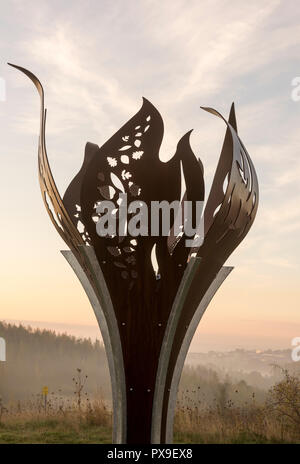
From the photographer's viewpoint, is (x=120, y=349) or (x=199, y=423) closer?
(x=120, y=349)

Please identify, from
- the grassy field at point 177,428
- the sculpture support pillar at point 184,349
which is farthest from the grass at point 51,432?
the sculpture support pillar at point 184,349

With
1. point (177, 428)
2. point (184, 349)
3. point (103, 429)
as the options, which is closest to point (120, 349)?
point (184, 349)

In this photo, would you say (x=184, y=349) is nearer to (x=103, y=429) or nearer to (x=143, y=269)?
(x=143, y=269)

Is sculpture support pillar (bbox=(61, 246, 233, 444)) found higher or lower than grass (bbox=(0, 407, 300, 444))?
higher

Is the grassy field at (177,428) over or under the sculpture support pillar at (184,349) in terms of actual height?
under

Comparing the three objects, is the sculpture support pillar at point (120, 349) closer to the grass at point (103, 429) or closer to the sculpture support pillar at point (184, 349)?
the sculpture support pillar at point (184, 349)

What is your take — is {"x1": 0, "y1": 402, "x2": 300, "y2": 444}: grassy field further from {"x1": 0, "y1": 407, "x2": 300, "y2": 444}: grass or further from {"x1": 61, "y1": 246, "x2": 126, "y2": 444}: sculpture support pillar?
{"x1": 61, "y1": 246, "x2": 126, "y2": 444}: sculpture support pillar

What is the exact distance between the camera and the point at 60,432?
8859 mm

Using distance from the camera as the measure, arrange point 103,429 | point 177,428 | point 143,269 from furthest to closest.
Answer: point 103,429 < point 177,428 < point 143,269

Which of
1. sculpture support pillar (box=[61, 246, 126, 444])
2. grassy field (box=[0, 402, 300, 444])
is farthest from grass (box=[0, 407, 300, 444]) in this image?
sculpture support pillar (box=[61, 246, 126, 444])
